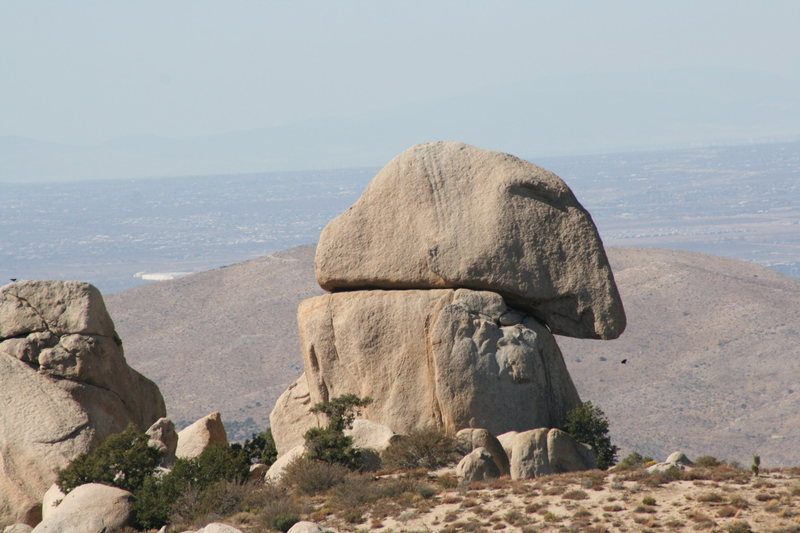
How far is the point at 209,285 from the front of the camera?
14525cm

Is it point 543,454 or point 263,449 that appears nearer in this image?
point 543,454

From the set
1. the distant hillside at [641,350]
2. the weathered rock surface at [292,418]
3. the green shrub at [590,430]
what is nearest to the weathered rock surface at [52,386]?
the weathered rock surface at [292,418]

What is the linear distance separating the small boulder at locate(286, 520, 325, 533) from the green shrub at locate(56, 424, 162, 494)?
729cm

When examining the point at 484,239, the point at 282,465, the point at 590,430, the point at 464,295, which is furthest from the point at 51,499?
the point at 590,430

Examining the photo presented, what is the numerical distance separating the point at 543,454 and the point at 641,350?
84463 mm

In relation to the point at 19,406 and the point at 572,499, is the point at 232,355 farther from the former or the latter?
the point at 572,499

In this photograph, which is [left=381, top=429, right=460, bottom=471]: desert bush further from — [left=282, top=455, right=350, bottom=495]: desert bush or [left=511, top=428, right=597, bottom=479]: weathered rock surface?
[left=511, top=428, right=597, bottom=479]: weathered rock surface

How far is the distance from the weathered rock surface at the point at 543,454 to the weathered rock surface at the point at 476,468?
0.81 metres

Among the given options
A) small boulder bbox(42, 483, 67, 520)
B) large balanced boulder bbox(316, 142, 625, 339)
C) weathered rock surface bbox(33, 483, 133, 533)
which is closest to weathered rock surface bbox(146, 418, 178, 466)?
small boulder bbox(42, 483, 67, 520)

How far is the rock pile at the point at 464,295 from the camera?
30375 millimetres

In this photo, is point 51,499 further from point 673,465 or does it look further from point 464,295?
point 673,465

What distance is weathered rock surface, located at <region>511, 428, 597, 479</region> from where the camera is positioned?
27297mm

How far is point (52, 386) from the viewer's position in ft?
103

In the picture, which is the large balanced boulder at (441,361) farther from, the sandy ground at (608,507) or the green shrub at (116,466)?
the green shrub at (116,466)
